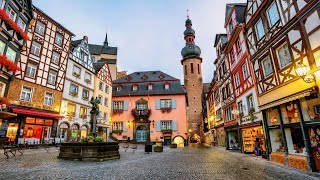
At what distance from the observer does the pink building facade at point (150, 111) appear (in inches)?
1232

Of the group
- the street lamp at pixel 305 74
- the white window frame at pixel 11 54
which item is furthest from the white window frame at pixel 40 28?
the street lamp at pixel 305 74

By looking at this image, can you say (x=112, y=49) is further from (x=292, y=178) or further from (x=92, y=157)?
(x=292, y=178)

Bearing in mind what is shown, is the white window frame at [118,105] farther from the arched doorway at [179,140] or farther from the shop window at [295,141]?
the shop window at [295,141]

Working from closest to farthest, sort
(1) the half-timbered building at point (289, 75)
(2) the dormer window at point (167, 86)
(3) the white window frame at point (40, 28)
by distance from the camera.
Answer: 1. (1) the half-timbered building at point (289, 75)
2. (3) the white window frame at point (40, 28)
3. (2) the dormer window at point (167, 86)

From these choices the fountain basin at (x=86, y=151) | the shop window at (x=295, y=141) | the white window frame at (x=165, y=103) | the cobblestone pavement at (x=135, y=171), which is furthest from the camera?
the white window frame at (x=165, y=103)

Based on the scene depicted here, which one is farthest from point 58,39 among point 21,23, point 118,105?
point 118,105

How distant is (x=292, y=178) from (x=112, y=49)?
43266 millimetres

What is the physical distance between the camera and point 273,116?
10.5 m

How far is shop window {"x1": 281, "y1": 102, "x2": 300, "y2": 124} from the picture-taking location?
8.52 meters

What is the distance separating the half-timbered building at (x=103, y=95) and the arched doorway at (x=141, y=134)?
5.00 meters

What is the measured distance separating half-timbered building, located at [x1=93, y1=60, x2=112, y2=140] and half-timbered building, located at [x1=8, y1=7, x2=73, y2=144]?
670 cm

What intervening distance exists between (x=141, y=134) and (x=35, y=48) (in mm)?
19756

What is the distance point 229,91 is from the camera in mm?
19156

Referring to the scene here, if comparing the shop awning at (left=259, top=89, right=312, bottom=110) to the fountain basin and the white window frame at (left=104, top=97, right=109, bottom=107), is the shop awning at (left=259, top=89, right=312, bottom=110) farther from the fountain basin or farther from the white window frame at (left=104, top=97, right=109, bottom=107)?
the white window frame at (left=104, top=97, right=109, bottom=107)
